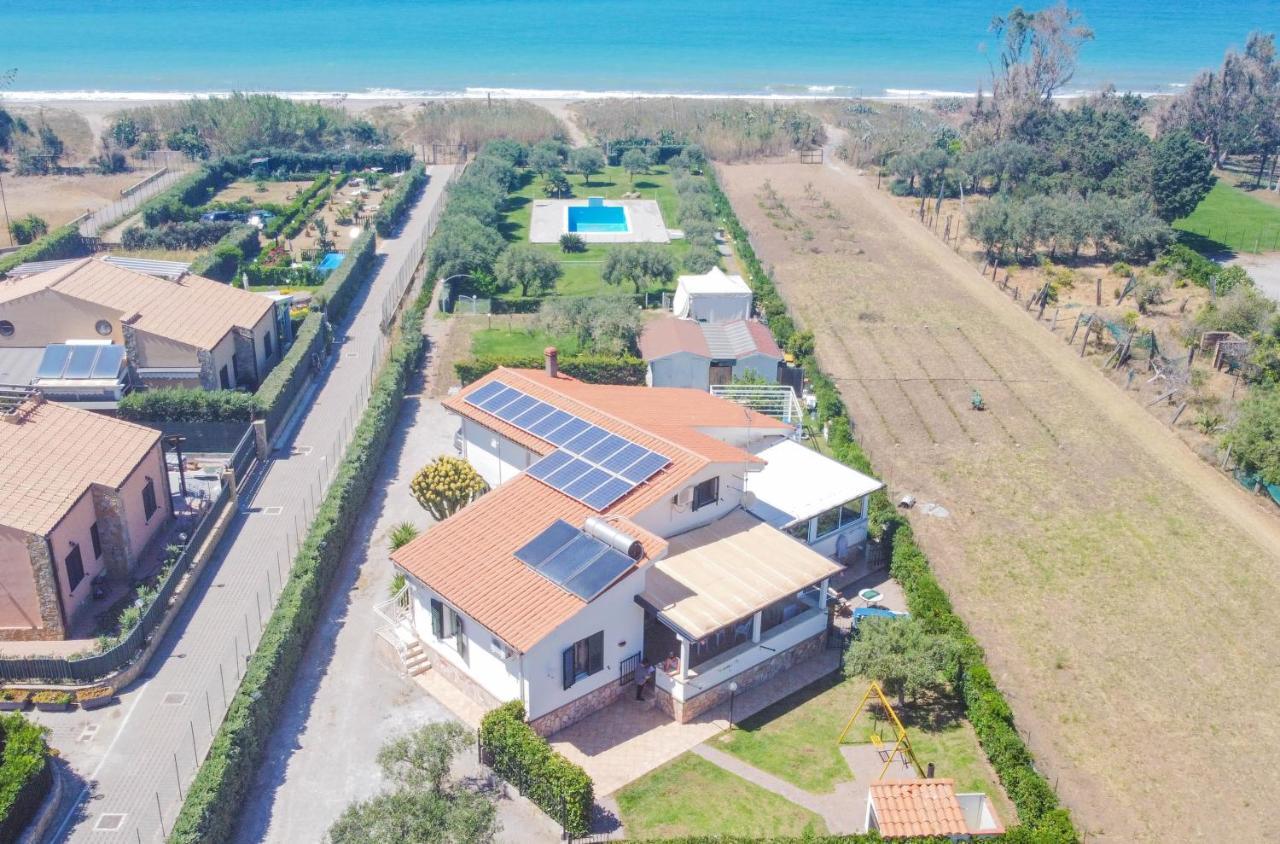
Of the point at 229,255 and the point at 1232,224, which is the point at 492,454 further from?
the point at 1232,224

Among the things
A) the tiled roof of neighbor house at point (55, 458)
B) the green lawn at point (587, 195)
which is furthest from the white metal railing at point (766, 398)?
the tiled roof of neighbor house at point (55, 458)

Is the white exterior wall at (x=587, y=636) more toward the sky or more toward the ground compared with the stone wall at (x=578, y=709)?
more toward the sky

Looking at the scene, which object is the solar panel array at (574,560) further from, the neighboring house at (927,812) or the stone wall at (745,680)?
the neighboring house at (927,812)

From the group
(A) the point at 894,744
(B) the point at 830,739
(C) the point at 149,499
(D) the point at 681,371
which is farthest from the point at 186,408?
(A) the point at 894,744

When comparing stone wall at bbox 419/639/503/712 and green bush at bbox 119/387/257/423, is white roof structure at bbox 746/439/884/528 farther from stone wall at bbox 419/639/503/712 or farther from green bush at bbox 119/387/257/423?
green bush at bbox 119/387/257/423

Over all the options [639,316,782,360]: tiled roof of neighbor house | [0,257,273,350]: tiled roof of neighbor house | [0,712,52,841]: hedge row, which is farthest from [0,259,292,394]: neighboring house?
[0,712,52,841]: hedge row

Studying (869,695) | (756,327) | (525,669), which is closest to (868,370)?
(756,327)
